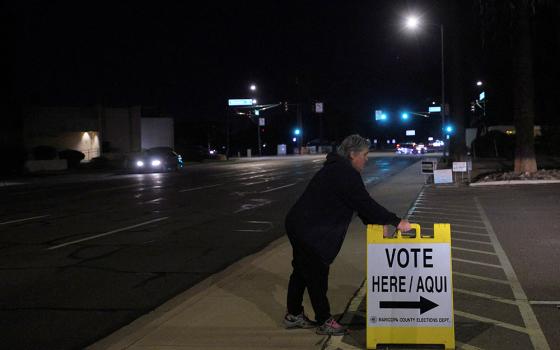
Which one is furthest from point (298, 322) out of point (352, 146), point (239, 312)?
point (352, 146)

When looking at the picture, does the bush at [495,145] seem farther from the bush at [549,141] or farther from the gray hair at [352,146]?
the gray hair at [352,146]

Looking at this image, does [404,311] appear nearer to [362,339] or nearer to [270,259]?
[362,339]

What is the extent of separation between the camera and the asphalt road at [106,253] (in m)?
7.22

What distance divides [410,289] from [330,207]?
0.96 metres

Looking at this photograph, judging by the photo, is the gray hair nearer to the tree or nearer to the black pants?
the black pants

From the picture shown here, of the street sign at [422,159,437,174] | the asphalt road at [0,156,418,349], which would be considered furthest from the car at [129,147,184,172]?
the street sign at [422,159,437,174]

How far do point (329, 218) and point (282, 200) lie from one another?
1504 centimetres

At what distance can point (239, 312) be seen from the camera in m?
6.84

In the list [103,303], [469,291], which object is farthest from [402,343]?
[103,303]

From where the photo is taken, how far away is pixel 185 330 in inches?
245

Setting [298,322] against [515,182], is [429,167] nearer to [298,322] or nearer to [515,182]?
[515,182]

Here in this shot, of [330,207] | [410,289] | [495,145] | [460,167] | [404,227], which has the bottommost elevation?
[410,289]

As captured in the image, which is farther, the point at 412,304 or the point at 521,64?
the point at 521,64

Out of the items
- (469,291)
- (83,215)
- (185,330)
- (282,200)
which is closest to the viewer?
(185,330)
